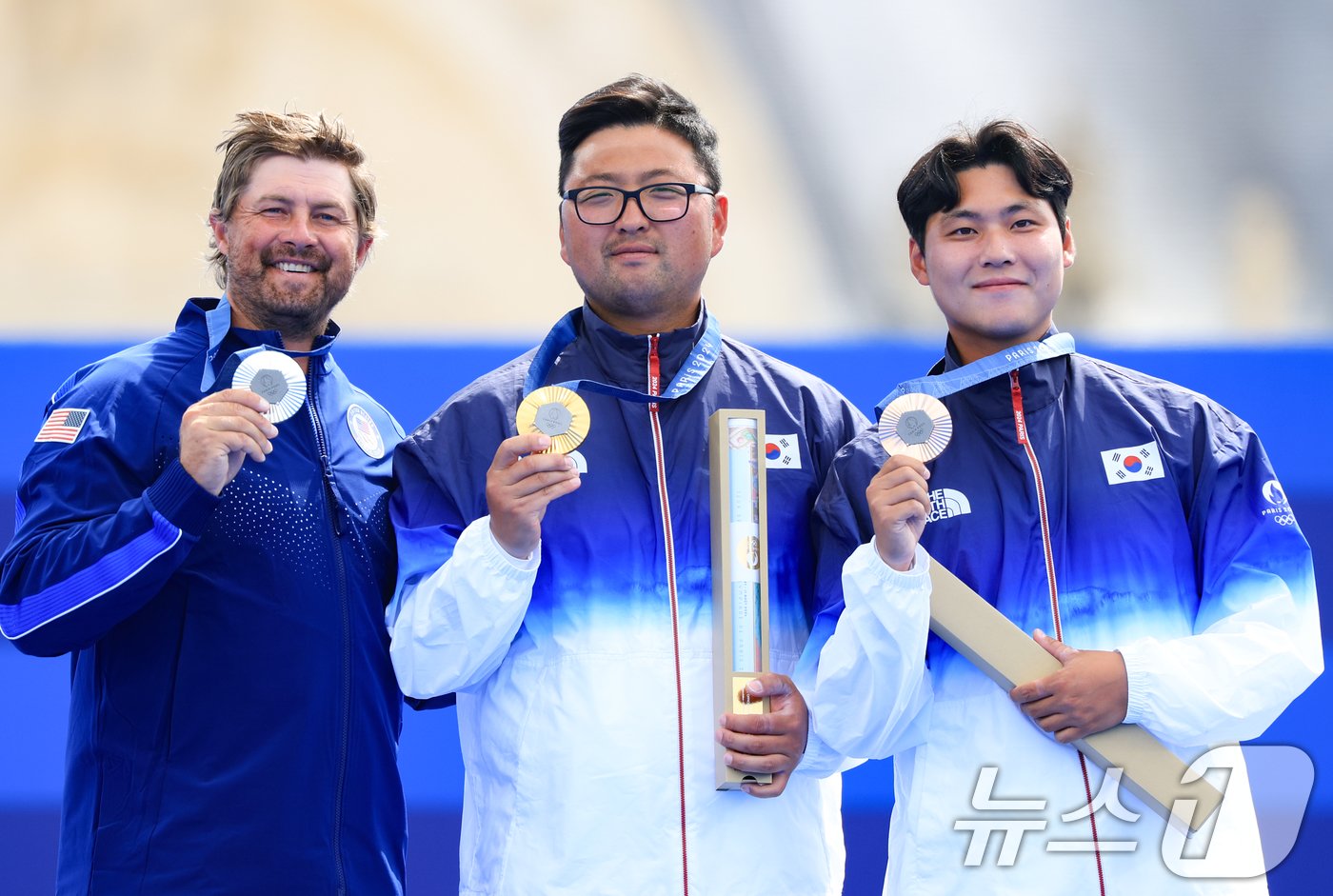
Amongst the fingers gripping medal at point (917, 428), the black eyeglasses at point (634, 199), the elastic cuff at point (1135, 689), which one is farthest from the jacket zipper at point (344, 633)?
the elastic cuff at point (1135, 689)

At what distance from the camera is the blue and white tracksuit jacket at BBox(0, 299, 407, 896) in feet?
7.49

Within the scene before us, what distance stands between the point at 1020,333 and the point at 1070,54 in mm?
1865

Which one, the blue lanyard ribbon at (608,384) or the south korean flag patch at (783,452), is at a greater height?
the blue lanyard ribbon at (608,384)

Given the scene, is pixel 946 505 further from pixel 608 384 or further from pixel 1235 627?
pixel 608 384

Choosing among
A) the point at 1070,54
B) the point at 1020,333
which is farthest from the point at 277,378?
the point at 1070,54

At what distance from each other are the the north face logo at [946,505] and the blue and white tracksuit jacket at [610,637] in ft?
0.79

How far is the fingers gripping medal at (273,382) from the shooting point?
231 cm

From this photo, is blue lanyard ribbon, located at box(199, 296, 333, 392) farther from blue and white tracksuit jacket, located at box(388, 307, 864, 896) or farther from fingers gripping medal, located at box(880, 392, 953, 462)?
fingers gripping medal, located at box(880, 392, 953, 462)

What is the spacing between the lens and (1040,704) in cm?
212

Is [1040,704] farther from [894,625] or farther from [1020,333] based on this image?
[1020,333]

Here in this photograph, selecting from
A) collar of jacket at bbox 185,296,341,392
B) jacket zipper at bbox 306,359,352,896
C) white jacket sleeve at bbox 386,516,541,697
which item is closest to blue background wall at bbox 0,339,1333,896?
collar of jacket at bbox 185,296,341,392

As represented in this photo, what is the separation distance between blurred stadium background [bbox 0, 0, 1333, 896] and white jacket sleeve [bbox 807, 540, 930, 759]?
173cm

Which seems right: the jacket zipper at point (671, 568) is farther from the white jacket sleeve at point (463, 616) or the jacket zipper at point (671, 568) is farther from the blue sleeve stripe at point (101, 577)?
the blue sleeve stripe at point (101, 577)

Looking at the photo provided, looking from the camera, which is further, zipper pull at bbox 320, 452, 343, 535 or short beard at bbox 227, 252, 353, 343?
short beard at bbox 227, 252, 353, 343
